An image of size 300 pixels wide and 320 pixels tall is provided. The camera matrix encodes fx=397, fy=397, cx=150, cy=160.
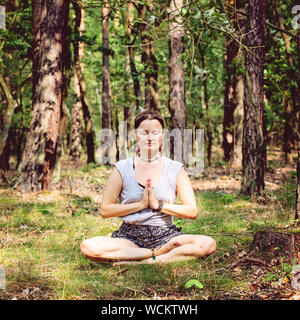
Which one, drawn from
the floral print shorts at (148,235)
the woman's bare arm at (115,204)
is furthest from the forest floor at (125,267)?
the woman's bare arm at (115,204)

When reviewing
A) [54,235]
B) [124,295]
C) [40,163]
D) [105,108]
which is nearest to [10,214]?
[54,235]

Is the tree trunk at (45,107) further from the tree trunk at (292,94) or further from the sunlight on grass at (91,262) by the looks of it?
the tree trunk at (292,94)

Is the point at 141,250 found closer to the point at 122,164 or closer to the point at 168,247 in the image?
the point at 168,247

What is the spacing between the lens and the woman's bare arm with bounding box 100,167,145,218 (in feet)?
13.4

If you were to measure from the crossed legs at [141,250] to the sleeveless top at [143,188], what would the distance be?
0.88 feet

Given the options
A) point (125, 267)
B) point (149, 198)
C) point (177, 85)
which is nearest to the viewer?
point (149, 198)

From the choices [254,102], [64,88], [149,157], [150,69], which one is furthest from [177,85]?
[149,157]

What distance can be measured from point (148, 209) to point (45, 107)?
5.23 metres

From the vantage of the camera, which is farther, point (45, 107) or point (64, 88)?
point (64, 88)

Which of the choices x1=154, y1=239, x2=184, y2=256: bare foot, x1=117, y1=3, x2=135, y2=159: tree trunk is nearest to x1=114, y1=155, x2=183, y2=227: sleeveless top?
x1=154, y1=239, x2=184, y2=256: bare foot

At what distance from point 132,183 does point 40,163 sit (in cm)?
487

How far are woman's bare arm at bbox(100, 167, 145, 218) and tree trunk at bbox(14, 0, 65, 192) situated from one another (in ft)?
15.5

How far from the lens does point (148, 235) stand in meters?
4.32
